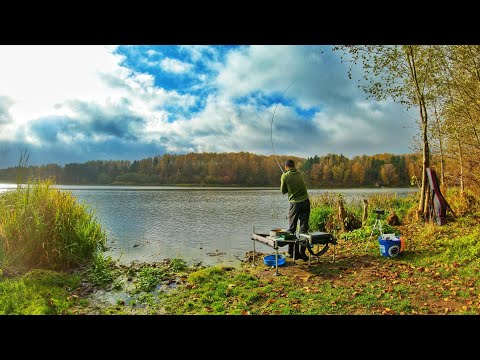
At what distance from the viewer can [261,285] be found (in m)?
6.46

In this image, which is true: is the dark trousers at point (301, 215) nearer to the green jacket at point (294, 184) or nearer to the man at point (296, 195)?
the man at point (296, 195)

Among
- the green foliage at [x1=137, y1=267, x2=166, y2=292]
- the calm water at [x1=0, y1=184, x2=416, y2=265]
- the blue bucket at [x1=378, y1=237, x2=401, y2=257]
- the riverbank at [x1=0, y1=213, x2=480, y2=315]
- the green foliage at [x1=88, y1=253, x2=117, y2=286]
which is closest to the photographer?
the riverbank at [x1=0, y1=213, x2=480, y2=315]

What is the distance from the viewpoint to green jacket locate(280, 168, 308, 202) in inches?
305

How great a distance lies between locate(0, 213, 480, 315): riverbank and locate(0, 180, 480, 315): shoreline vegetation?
0.06ft

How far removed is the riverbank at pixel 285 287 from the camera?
Result: 17.7 ft

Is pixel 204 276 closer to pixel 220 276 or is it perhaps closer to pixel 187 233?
pixel 220 276

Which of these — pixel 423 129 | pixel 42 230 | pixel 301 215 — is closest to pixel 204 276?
pixel 301 215

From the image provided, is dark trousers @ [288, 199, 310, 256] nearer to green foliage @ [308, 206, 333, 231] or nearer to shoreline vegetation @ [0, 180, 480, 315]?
shoreline vegetation @ [0, 180, 480, 315]

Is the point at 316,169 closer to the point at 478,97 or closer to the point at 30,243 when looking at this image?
the point at 478,97

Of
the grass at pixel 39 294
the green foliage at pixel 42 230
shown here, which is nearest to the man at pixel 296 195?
the grass at pixel 39 294

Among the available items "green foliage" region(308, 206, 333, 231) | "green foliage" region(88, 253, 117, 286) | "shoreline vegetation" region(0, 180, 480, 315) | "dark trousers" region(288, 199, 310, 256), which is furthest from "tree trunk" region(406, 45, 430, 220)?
"green foliage" region(88, 253, 117, 286)

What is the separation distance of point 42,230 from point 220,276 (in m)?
3.87
